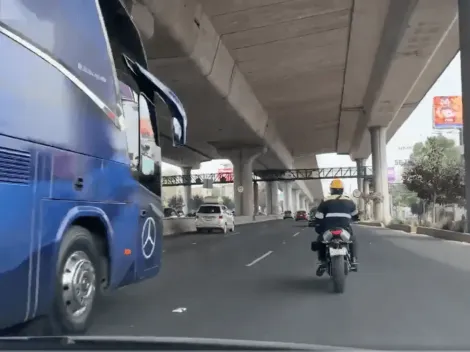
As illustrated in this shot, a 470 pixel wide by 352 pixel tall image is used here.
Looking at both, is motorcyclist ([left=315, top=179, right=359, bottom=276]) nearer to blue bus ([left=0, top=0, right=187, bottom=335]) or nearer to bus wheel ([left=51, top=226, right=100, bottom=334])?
blue bus ([left=0, top=0, right=187, bottom=335])

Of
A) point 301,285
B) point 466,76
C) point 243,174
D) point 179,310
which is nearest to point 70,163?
point 179,310

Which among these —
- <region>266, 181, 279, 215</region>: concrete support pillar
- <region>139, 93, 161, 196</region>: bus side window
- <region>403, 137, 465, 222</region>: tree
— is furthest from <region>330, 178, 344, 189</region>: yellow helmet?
<region>266, 181, 279, 215</region>: concrete support pillar

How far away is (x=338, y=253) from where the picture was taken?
913 cm

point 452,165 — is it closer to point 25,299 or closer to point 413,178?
point 413,178

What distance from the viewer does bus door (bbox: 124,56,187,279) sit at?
7336mm

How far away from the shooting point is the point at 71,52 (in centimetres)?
553

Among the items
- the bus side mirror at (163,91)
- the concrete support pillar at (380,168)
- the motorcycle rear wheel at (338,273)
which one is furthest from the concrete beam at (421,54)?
the bus side mirror at (163,91)

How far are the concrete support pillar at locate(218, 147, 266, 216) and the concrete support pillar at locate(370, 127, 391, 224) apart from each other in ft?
33.3

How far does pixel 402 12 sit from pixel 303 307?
1637cm

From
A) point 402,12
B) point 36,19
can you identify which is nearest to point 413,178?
point 402,12

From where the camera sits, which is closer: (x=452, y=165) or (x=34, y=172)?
(x=34, y=172)

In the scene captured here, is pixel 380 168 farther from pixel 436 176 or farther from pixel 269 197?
pixel 269 197

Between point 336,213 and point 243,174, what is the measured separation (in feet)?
152

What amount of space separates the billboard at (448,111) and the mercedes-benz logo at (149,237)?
56.0 metres
